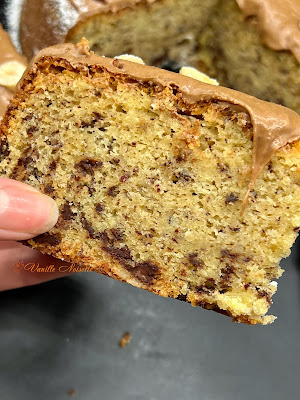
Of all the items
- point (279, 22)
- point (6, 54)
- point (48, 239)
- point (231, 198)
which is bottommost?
point (48, 239)

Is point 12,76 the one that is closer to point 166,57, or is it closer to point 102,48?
point 102,48

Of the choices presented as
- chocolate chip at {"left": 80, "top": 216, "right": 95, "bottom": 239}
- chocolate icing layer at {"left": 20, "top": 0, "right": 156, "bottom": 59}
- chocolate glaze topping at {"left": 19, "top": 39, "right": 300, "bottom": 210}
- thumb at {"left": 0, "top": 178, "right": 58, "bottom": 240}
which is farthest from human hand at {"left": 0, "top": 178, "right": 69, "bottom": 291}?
chocolate icing layer at {"left": 20, "top": 0, "right": 156, "bottom": 59}

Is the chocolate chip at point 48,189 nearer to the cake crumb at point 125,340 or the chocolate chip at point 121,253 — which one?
the chocolate chip at point 121,253

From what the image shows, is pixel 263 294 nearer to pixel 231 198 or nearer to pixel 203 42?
pixel 231 198

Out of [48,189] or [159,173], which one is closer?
[159,173]

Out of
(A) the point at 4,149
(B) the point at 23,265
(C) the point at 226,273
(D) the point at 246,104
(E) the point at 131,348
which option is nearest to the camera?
(D) the point at 246,104

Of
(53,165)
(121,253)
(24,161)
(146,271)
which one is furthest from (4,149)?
(146,271)

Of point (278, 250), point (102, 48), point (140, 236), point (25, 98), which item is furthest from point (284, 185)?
point (102, 48)

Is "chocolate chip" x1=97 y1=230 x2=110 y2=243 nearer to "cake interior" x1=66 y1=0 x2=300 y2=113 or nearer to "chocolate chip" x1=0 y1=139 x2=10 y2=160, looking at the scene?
"chocolate chip" x1=0 y1=139 x2=10 y2=160
